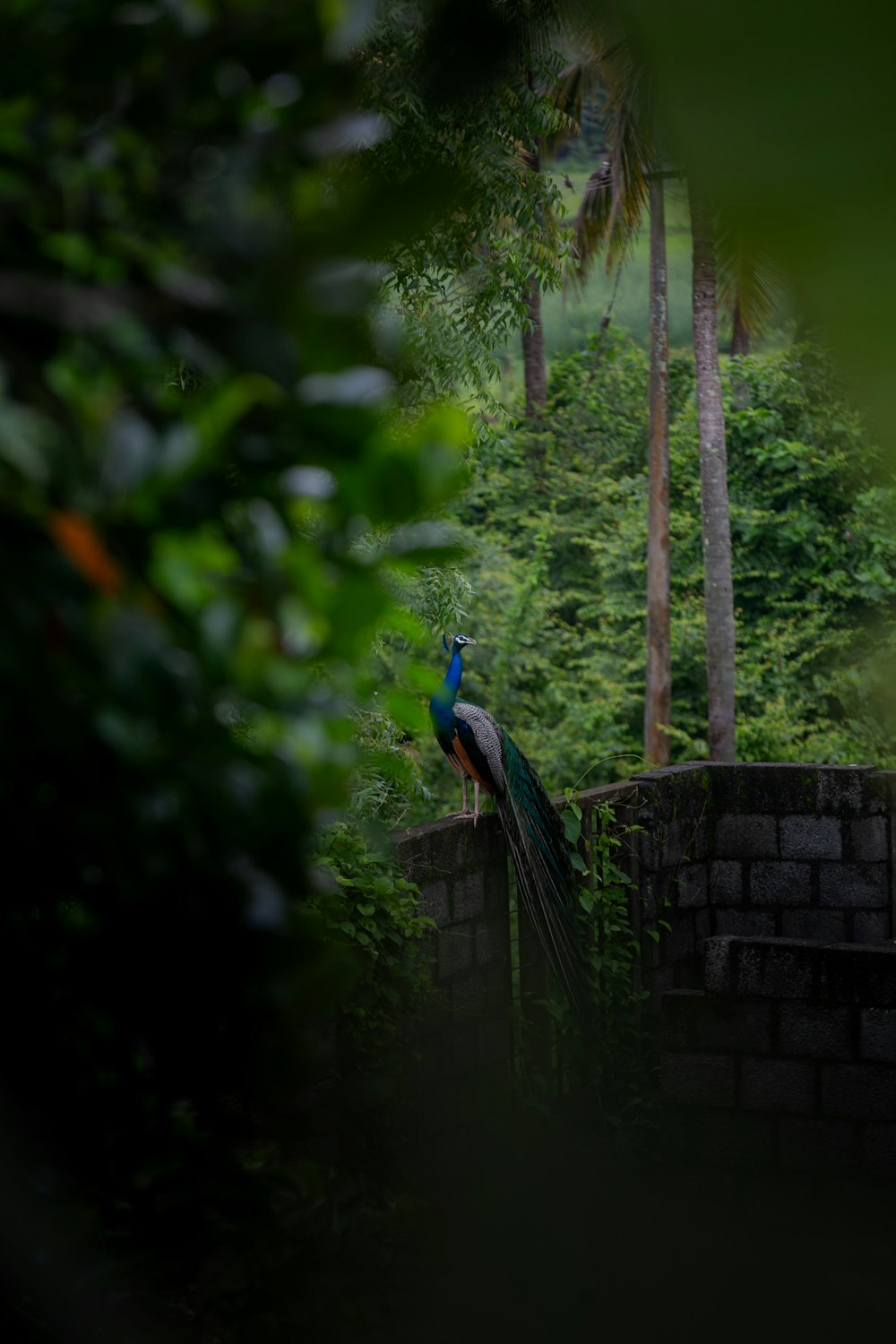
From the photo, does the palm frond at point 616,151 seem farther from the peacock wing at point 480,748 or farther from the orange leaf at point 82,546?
the peacock wing at point 480,748

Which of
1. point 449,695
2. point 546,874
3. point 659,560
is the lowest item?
point 546,874

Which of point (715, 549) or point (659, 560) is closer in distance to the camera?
point (715, 549)

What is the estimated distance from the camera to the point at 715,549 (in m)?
9.70

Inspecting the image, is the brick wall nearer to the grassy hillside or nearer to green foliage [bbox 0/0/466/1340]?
green foliage [bbox 0/0/466/1340]

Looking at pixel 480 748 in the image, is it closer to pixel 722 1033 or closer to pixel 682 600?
pixel 722 1033

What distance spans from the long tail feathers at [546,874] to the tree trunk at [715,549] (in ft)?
14.1

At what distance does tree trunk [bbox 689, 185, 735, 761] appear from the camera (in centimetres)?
966

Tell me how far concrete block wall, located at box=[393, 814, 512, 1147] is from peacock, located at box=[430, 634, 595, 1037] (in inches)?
3.9

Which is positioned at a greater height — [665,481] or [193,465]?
[665,481]

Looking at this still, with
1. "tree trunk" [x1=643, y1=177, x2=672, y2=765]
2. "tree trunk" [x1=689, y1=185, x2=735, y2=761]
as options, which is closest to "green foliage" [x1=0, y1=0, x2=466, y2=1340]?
"tree trunk" [x1=689, y1=185, x2=735, y2=761]

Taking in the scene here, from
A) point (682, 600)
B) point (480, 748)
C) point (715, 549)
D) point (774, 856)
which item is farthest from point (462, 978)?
point (682, 600)

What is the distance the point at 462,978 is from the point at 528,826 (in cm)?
67

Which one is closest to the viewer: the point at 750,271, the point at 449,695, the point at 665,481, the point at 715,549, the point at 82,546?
the point at 750,271

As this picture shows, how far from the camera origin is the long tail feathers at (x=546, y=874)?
5414 millimetres
